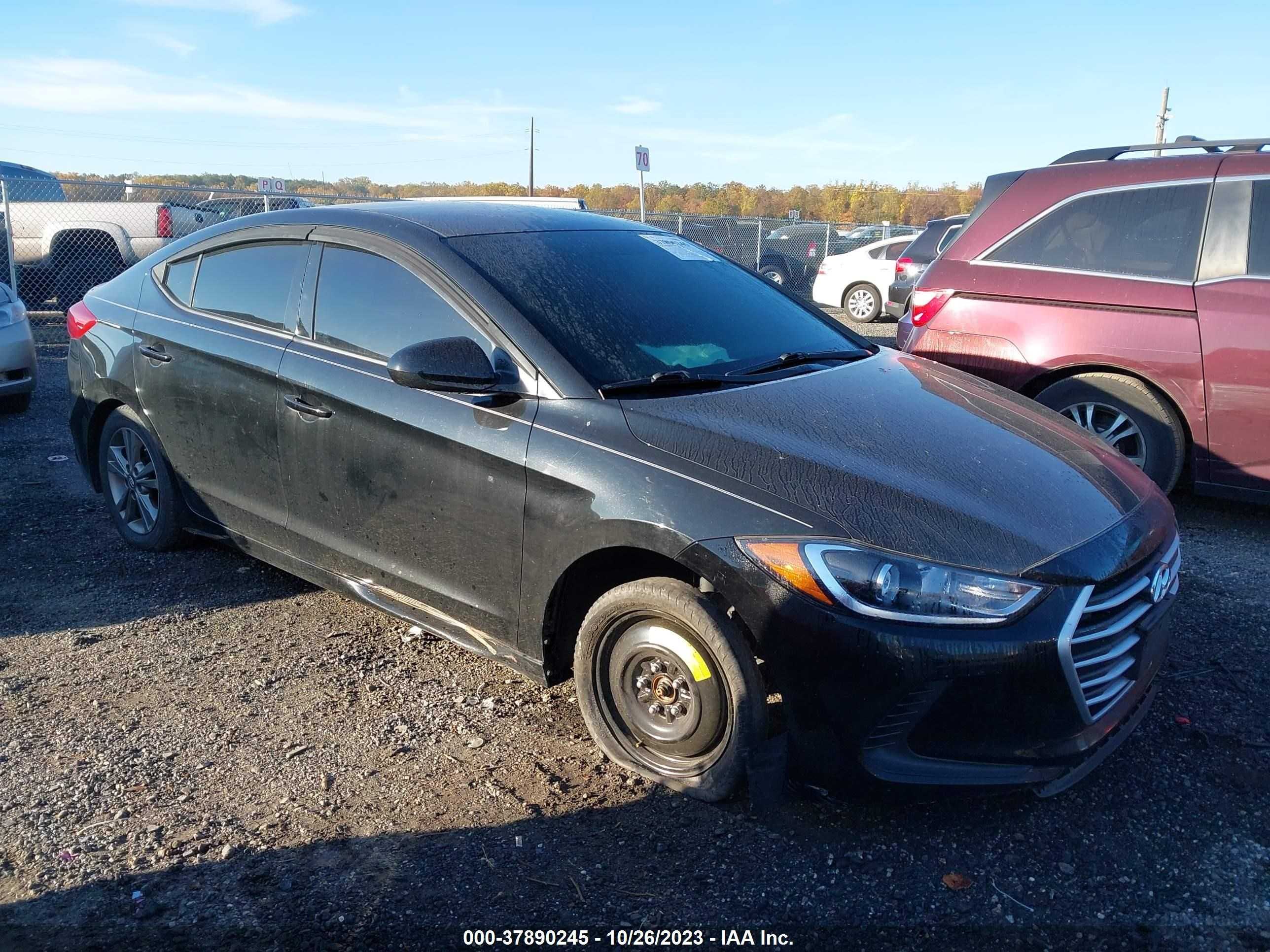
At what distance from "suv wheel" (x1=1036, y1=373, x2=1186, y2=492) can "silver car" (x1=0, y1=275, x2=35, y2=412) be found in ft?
23.7

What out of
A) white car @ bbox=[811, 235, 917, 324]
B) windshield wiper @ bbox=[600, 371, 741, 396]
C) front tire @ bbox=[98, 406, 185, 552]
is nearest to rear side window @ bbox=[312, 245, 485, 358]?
Answer: windshield wiper @ bbox=[600, 371, 741, 396]

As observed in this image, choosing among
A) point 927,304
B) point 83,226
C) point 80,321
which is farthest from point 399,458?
point 83,226

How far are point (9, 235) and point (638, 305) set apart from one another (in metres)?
11.0

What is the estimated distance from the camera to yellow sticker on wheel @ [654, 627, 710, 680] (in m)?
2.78

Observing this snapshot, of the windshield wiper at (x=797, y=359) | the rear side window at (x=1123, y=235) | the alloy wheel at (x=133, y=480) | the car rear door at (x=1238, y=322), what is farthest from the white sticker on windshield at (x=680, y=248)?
the car rear door at (x=1238, y=322)

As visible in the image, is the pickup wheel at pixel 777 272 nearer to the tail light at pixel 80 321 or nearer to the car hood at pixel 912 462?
the tail light at pixel 80 321

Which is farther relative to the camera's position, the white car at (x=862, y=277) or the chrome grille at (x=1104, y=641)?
the white car at (x=862, y=277)

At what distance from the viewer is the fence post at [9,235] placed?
11.5 metres

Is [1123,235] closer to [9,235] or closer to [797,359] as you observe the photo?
[797,359]

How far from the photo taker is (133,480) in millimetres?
4785

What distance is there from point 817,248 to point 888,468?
2095 cm

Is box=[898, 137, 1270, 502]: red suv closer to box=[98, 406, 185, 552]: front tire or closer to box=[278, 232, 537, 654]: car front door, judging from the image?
box=[278, 232, 537, 654]: car front door

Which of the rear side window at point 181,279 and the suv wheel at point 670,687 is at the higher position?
the rear side window at point 181,279

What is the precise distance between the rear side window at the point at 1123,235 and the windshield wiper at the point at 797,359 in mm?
2148
